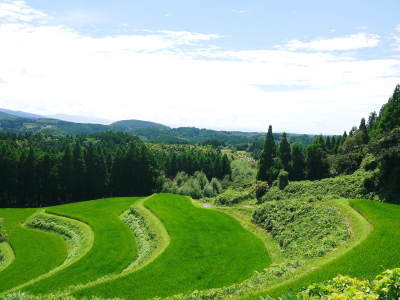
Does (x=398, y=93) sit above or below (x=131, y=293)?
above

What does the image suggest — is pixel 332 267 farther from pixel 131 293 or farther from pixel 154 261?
pixel 154 261

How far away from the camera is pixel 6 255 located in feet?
118

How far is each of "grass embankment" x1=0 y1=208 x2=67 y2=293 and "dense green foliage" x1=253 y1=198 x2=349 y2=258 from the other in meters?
22.7

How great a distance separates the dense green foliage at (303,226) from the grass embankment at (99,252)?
587 inches

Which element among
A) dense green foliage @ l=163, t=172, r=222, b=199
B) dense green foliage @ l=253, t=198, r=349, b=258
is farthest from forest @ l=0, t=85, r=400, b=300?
dense green foliage @ l=163, t=172, r=222, b=199

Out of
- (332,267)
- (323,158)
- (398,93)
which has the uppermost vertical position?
(398,93)

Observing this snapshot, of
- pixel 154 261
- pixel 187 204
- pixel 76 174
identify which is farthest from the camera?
pixel 76 174

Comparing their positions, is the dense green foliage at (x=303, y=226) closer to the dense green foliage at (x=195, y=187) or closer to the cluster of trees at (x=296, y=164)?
the cluster of trees at (x=296, y=164)

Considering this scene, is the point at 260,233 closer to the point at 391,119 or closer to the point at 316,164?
the point at 316,164

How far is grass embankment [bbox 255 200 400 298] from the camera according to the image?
50.3 ft

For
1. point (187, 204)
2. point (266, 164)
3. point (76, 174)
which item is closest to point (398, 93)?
point (266, 164)

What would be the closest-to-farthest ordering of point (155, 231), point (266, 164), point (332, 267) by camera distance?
point (332, 267), point (155, 231), point (266, 164)

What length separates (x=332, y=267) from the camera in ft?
54.9

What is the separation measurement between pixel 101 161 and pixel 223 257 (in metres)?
56.9
